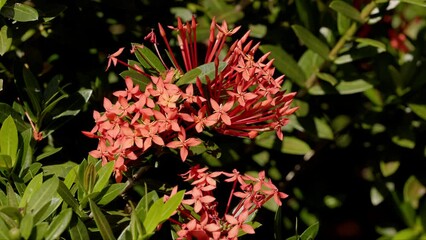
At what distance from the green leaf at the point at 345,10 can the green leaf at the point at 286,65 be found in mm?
231

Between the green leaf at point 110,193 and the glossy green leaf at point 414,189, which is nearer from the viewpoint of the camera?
the green leaf at point 110,193

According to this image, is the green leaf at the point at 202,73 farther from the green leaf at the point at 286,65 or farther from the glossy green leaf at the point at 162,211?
the green leaf at the point at 286,65

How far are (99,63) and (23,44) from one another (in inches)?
9.9

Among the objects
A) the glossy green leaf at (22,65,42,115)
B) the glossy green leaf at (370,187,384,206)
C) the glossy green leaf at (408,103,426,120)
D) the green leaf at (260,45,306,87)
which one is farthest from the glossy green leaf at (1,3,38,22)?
the glossy green leaf at (370,187,384,206)

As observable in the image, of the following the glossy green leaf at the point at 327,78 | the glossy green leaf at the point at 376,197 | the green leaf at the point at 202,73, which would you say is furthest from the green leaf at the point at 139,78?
the glossy green leaf at the point at 376,197

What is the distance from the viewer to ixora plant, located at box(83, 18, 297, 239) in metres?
1.29

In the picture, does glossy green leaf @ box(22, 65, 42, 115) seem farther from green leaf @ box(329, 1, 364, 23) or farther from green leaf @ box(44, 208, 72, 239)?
green leaf @ box(329, 1, 364, 23)

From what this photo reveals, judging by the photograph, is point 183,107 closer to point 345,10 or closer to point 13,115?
point 13,115

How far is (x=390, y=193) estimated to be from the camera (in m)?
2.35

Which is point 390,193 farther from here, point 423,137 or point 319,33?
point 319,33

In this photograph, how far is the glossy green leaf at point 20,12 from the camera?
1456 millimetres

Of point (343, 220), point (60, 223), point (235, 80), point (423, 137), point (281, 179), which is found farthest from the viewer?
point (343, 220)

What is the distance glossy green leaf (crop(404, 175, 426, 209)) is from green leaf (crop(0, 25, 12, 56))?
1529 mm

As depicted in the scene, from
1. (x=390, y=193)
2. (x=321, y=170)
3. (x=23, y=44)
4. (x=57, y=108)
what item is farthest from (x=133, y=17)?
(x=390, y=193)
